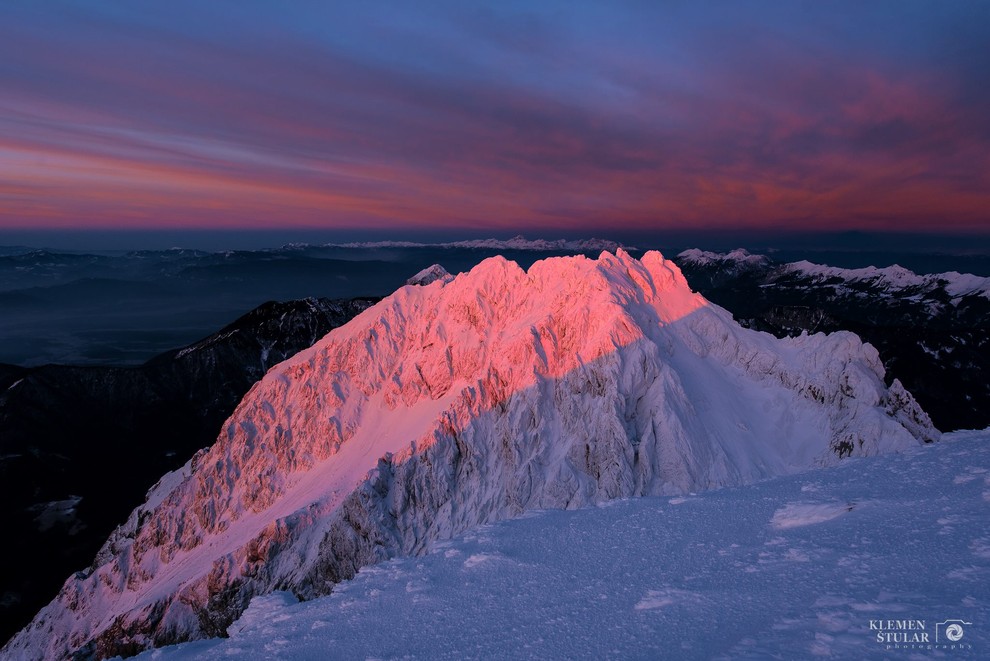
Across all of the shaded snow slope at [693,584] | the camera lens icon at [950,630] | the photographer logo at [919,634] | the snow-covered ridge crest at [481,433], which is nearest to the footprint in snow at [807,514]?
the shaded snow slope at [693,584]

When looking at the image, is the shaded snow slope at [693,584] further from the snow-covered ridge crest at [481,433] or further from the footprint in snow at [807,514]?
the snow-covered ridge crest at [481,433]

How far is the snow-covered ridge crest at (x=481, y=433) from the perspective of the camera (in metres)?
76.2

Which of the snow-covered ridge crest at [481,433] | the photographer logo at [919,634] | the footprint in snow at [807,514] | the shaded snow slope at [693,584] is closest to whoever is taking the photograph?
the photographer logo at [919,634]

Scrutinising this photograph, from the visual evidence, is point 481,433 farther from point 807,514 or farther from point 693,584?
point 693,584

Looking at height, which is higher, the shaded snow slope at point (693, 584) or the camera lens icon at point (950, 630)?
the camera lens icon at point (950, 630)

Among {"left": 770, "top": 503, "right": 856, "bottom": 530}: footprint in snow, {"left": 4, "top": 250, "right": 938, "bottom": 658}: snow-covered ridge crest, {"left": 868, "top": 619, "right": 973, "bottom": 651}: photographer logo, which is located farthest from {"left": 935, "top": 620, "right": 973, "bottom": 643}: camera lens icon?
{"left": 4, "top": 250, "right": 938, "bottom": 658}: snow-covered ridge crest

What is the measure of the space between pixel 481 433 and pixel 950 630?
82747mm

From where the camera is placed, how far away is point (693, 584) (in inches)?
454

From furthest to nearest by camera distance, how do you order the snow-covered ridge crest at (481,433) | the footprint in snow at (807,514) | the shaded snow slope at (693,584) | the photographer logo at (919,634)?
1. the snow-covered ridge crest at (481,433)
2. the footprint in snow at (807,514)
3. the shaded snow slope at (693,584)
4. the photographer logo at (919,634)

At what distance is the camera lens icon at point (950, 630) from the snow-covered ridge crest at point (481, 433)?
67.0m

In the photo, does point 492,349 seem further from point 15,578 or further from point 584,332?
point 15,578

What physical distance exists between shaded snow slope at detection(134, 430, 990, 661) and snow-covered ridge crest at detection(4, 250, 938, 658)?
60623mm

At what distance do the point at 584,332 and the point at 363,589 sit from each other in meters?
75.5

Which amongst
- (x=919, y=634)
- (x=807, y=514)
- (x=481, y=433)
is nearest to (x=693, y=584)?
(x=919, y=634)
